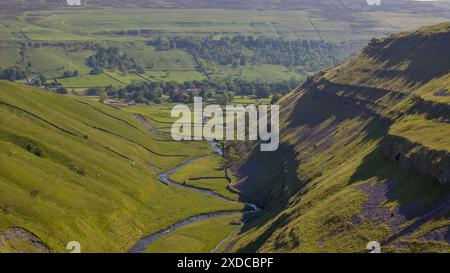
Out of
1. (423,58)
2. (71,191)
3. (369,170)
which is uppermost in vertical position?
(423,58)

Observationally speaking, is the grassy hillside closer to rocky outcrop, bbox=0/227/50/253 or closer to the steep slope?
rocky outcrop, bbox=0/227/50/253

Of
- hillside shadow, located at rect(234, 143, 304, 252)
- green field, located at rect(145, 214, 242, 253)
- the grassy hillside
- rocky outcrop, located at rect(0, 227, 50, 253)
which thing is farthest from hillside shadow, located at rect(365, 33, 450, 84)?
rocky outcrop, located at rect(0, 227, 50, 253)

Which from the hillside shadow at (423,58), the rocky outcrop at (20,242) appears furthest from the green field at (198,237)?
the hillside shadow at (423,58)

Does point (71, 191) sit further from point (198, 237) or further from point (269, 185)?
point (269, 185)

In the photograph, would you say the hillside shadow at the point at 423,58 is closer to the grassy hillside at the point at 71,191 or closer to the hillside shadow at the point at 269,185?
the hillside shadow at the point at 269,185

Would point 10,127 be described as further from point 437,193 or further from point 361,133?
point 437,193

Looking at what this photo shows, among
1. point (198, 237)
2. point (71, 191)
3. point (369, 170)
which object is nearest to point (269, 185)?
point (198, 237)
